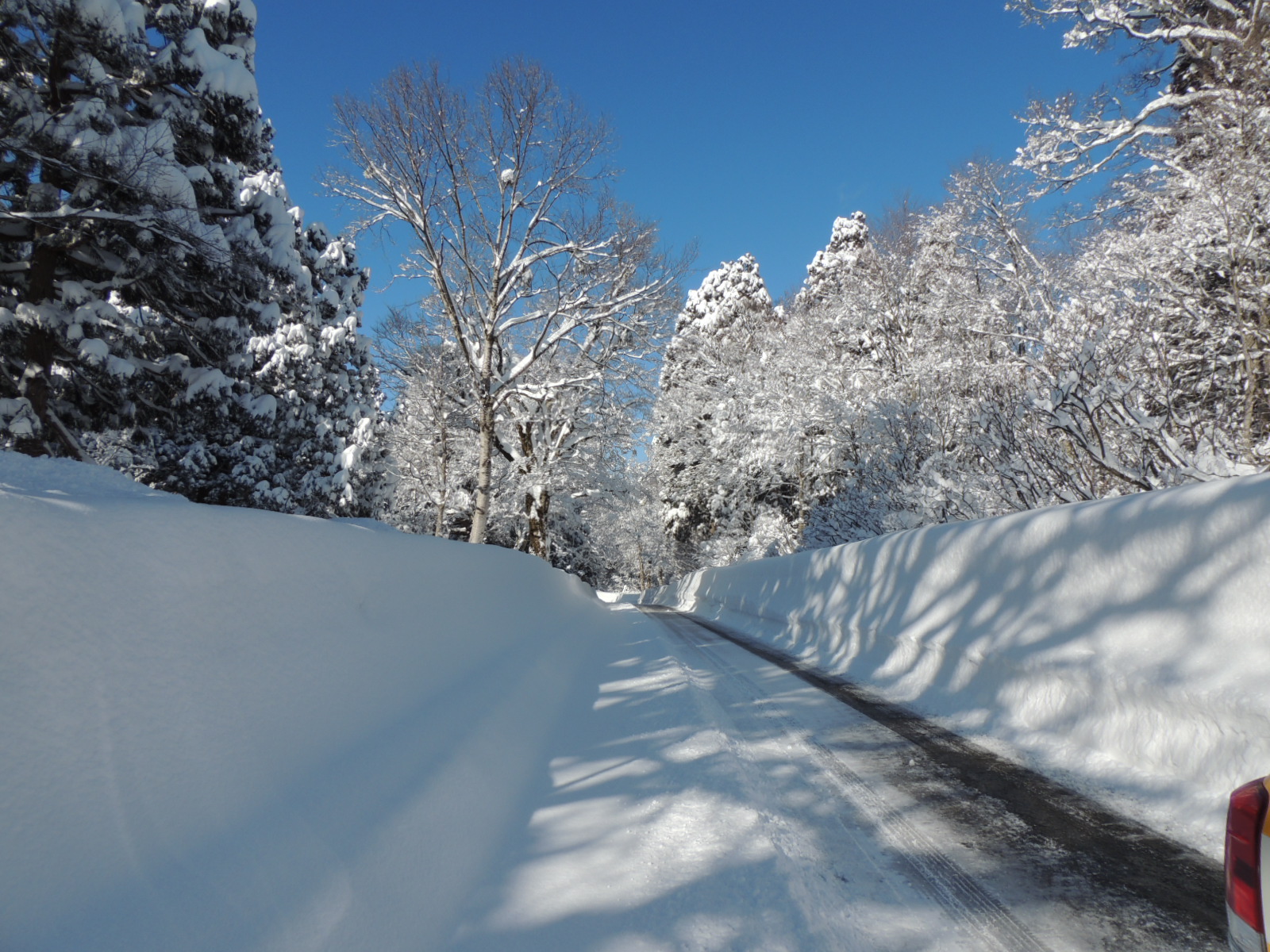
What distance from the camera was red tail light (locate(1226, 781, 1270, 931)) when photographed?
1.25 m

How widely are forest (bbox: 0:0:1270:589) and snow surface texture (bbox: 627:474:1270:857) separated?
229 cm

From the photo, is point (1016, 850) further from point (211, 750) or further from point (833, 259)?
point (833, 259)

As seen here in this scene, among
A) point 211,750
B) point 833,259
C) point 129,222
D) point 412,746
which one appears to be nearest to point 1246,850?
point 211,750

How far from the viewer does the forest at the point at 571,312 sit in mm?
7531

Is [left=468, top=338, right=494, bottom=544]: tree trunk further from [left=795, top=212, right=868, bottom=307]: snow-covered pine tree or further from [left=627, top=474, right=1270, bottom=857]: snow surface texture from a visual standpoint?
[left=795, top=212, right=868, bottom=307]: snow-covered pine tree

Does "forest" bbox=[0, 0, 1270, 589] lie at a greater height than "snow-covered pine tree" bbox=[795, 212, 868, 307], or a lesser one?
lesser

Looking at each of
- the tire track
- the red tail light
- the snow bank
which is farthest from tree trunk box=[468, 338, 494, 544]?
the red tail light

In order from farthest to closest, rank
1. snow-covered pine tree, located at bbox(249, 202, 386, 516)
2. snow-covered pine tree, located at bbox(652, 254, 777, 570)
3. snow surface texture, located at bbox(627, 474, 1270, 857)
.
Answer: snow-covered pine tree, located at bbox(652, 254, 777, 570) < snow-covered pine tree, located at bbox(249, 202, 386, 516) < snow surface texture, located at bbox(627, 474, 1270, 857)

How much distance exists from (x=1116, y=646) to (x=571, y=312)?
477 inches

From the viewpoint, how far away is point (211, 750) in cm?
246

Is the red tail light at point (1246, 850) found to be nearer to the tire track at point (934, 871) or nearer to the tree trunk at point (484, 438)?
the tire track at point (934, 871)

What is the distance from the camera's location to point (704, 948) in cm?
213

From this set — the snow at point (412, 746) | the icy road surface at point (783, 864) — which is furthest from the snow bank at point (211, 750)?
the icy road surface at point (783, 864)

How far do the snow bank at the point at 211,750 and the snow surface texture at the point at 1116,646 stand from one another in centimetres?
328
